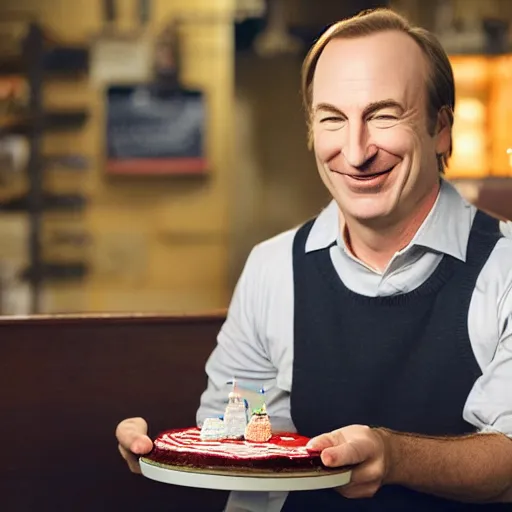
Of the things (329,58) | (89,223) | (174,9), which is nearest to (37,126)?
(89,223)

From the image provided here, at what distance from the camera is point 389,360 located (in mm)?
1482

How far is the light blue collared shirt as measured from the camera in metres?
1.40

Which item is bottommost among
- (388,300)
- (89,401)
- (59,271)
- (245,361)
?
(59,271)

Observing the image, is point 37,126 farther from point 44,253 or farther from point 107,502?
point 107,502

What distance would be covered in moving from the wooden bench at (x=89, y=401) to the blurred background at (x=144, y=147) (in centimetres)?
354

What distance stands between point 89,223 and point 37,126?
21.6 inches

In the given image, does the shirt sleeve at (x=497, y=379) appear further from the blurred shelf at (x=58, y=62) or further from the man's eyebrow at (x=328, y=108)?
the blurred shelf at (x=58, y=62)

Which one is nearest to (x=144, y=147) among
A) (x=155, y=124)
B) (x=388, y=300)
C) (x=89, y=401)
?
(x=155, y=124)

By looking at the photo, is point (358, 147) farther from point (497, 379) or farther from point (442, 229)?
point (497, 379)

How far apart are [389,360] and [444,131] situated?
1.11 feet

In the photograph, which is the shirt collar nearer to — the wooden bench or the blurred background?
the wooden bench

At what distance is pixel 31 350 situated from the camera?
5.69 feet

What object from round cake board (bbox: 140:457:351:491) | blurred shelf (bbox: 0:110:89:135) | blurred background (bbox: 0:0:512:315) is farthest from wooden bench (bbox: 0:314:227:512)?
blurred shelf (bbox: 0:110:89:135)

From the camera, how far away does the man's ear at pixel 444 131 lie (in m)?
1.51
